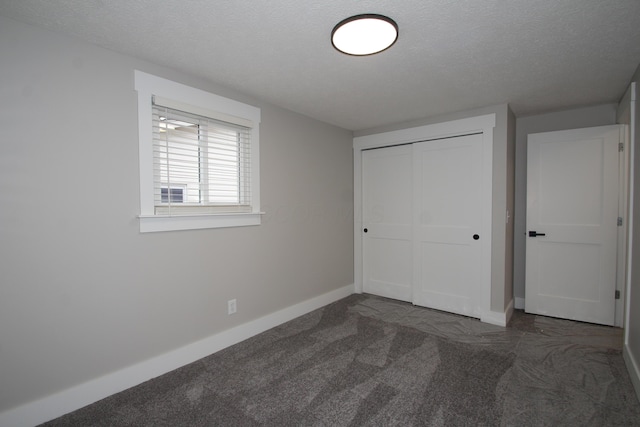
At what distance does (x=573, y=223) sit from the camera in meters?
3.31

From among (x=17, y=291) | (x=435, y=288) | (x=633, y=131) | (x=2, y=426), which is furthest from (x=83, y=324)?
(x=633, y=131)

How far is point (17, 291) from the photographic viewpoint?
1.73 metres

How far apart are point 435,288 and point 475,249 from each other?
69cm

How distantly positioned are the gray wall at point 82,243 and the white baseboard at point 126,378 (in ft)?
0.16

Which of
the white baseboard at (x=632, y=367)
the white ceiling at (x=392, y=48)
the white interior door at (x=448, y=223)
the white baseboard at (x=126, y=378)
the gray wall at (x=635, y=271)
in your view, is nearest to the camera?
the white ceiling at (x=392, y=48)

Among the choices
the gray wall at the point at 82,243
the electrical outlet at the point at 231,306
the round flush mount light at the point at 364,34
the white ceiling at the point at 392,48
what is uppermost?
the white ceiling at the point at 392,48

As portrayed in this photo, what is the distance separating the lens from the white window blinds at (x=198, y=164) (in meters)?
2.35

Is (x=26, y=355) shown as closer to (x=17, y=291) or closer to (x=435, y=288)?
(x=17, y=291)

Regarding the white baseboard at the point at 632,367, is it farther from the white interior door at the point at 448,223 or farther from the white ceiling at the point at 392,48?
the white ceiling at the point at 392,48

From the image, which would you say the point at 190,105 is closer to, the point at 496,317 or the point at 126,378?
the point at 126,378

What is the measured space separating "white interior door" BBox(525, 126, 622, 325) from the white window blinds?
3.23 m

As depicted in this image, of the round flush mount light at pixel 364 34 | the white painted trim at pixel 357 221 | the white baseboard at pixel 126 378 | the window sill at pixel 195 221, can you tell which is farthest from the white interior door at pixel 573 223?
the window sill at pixel 195 221

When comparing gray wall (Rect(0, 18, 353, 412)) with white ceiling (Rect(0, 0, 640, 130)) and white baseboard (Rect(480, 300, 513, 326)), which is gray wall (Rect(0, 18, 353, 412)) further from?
white baseboard (Rect(480, 300, 513, 326))

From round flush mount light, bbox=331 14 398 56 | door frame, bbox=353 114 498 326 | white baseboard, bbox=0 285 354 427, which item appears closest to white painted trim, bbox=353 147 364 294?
door frame, bbox=353 114 498 326
